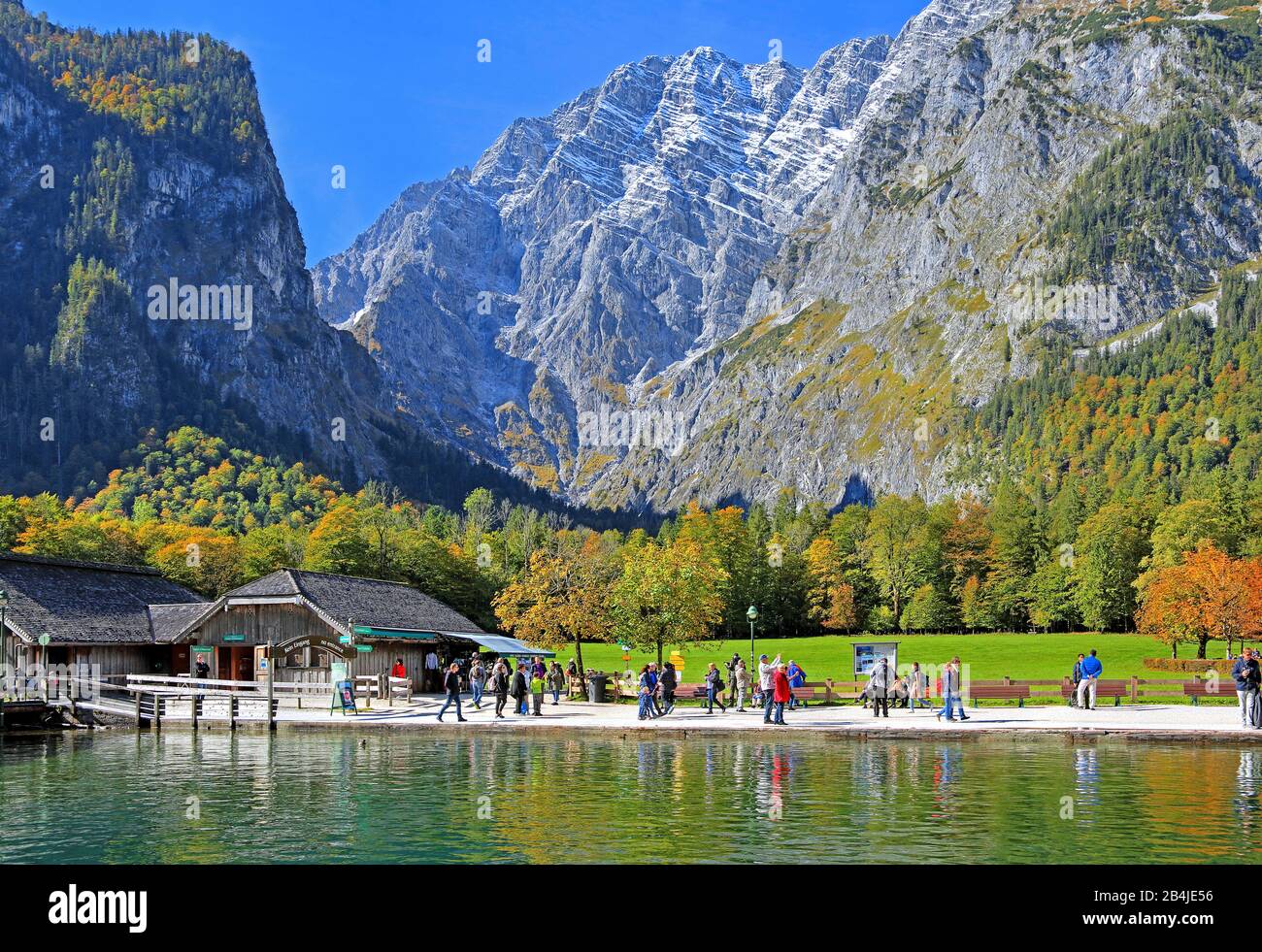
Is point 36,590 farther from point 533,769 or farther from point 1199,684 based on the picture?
point 1199,684

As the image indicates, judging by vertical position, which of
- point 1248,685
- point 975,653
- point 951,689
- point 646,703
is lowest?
point 975,653

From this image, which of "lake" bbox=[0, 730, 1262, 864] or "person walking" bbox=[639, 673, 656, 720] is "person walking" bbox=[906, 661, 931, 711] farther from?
"person walking" bbox=[639, 673, 656, 720]

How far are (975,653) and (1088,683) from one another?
6896 centimetres

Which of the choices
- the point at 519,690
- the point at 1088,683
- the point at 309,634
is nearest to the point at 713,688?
the point at 519,690

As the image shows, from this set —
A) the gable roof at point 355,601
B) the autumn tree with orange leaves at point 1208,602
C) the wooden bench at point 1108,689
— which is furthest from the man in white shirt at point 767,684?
the autumn tree with orange leaves at point 1208,602

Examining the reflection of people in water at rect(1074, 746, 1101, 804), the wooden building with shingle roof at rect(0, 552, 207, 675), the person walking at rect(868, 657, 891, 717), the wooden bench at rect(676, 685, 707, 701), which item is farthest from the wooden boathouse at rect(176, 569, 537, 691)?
the reflection of people in water at rect(1074, 746, 1101, 804)

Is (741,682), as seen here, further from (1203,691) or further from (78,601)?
(78,601)

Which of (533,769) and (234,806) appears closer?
(234,806)

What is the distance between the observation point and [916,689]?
5203 cm

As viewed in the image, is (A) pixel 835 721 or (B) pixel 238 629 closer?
(A) pixel 835 721

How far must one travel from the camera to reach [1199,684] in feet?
173

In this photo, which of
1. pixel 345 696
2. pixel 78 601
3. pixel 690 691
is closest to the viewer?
pixel 345 696
